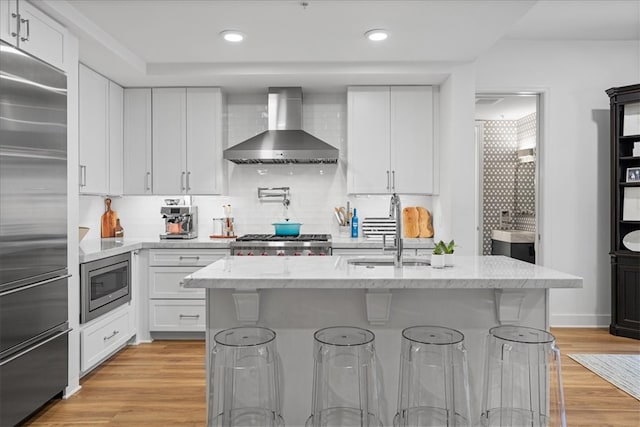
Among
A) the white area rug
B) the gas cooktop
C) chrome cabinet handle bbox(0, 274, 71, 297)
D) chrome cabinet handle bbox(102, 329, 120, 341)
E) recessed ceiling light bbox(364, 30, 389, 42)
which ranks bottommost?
the white area rug

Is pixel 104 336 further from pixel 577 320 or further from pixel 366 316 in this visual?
pixel 577 320

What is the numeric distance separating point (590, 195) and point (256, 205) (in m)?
3.34

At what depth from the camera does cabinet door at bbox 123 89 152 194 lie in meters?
4.59

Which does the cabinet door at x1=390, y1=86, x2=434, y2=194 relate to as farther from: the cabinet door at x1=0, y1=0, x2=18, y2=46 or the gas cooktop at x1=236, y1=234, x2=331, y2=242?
the cabinet door at x1=0, y1=0, x2=18, y2=46

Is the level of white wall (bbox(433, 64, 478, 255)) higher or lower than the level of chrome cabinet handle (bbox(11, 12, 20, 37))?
lower

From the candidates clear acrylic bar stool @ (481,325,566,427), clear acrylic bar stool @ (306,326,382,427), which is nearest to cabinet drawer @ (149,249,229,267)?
clear acrylic bar stool @ (306,326,382,427)

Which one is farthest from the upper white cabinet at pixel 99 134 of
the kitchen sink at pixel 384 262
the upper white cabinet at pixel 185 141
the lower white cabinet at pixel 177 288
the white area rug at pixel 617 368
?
the white area rug at pixel 617 368

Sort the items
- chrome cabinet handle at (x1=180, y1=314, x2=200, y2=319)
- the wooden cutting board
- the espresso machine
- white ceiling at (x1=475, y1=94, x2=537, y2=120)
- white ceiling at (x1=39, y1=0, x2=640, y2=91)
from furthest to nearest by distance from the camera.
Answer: white ceiling at (x1=475, y1=94, x2=537, y2=120)
the wooden cutting board
the espresso machine
chrome cabinet handle at (x1=180, y1=314, x2=200, y2=319)
white ceiling at (x1=39, y1=0, x2=640, y2=91)

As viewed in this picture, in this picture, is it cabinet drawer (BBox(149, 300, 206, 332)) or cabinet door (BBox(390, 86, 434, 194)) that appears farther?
cabinet door (BBox(390, 86, 434, 194))

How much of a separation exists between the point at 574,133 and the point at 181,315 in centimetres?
415

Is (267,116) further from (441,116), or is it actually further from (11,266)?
(11,266)

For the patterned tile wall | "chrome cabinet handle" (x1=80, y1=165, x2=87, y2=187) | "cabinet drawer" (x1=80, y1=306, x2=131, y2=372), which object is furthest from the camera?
the patterned tile wall

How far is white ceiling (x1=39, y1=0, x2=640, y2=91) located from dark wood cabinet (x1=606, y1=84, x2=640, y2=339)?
76 cm

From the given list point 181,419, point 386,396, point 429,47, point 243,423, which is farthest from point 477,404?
point 429,47
